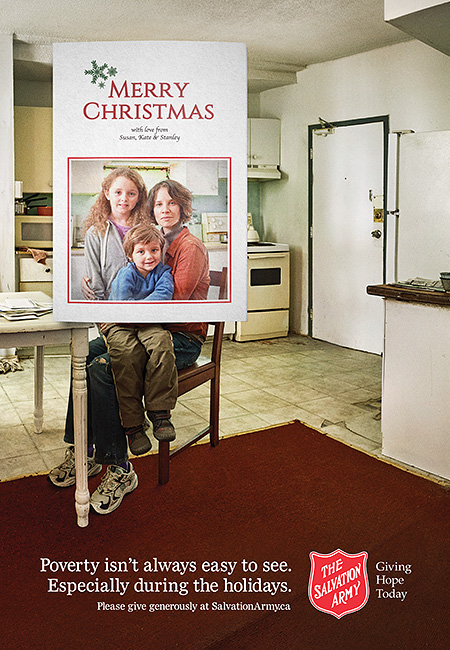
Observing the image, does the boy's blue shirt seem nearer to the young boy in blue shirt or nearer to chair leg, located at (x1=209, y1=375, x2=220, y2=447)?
the young boy in blue shirt

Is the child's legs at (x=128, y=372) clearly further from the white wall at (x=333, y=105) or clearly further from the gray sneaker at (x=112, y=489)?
the white wall at (x=333, y=105)

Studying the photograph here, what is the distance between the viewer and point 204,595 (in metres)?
1.86

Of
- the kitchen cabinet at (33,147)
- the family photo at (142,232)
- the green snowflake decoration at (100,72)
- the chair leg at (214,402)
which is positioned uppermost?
the kitchen cabinet at (33,147)

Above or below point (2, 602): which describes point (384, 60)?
above

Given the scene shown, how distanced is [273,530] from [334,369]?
2.65 meters

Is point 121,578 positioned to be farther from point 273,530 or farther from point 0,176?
point 0,176

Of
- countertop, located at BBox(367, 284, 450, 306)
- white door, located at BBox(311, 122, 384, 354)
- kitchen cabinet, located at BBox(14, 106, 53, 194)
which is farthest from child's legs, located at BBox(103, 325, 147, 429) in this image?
kitchen cabinet, located at BBox(14, 106, 53, 194)

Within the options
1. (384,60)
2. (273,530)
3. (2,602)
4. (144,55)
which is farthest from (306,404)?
(384,60)

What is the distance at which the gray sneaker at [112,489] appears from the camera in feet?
7.69

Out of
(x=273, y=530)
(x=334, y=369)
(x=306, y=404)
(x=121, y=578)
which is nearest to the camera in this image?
(x=121, y=578)

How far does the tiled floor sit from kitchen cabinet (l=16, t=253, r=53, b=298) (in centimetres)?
60

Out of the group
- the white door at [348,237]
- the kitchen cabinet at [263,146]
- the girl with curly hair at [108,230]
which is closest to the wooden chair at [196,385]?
the girl with curly hair at [108,230]

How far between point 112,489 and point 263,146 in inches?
177

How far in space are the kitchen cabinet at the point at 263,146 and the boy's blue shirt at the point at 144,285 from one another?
4.50 meters
